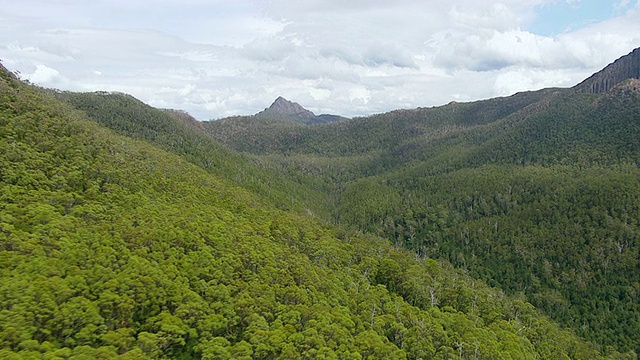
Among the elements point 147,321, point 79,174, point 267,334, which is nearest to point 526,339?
point 267,334

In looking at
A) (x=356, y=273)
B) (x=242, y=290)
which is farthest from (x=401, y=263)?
(x=242, y=290)

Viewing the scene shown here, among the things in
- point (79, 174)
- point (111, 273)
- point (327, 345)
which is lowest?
point (327, 345)

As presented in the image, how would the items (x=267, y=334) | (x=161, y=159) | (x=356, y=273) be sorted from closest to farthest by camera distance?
(x=267, y=334)
(x=356, y=273)
(x=161, y=159)

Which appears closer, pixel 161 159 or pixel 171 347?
pixel 171 347

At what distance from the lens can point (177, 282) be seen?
50938 mm

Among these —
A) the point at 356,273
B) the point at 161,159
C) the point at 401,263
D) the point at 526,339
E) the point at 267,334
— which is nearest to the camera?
the point at 267,334

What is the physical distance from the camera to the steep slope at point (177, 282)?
3997 cm

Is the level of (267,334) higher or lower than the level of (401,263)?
higher

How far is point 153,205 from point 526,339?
7540 cm

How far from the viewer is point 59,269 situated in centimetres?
4444

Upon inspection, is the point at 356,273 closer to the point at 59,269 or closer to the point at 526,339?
the point at 526,339

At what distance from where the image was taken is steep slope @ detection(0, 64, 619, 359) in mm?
39969

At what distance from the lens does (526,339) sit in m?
70.4

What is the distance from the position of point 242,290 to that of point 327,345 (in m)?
15.2
